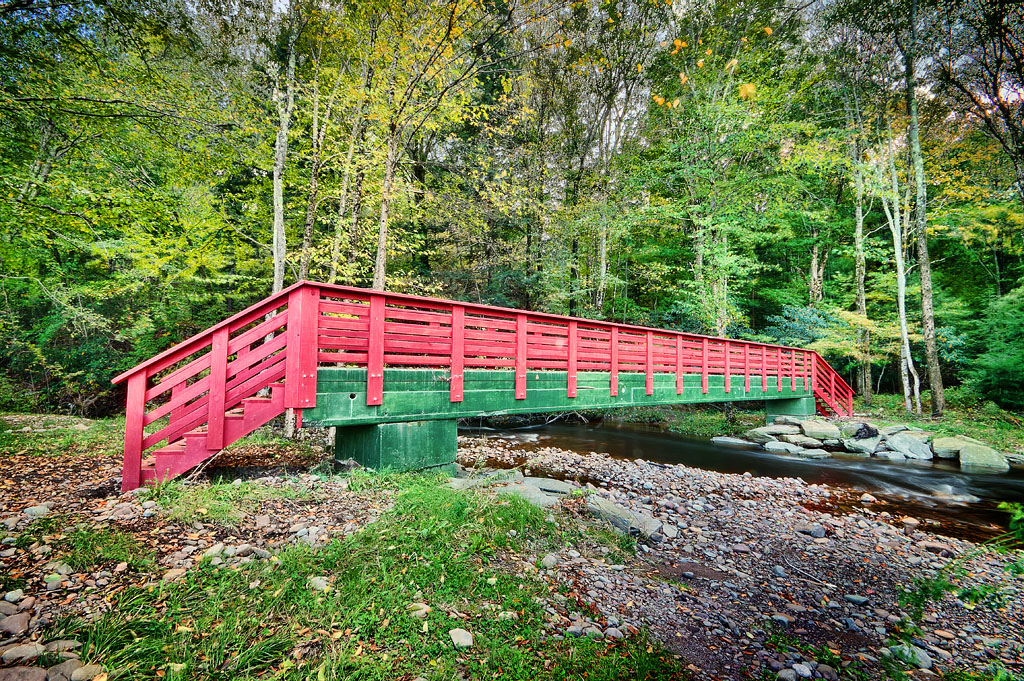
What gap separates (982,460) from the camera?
958cm

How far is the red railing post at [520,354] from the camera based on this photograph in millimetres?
7051

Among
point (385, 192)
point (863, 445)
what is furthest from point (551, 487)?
point (863, 445)

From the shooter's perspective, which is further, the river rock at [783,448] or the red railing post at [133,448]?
the river rock at [783,448]

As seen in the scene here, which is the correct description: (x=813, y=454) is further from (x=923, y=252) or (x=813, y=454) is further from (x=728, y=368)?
(x=923, y=252)

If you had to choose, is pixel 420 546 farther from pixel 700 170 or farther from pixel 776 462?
pixel 700 170

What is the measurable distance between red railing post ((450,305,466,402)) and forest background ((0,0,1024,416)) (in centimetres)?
317

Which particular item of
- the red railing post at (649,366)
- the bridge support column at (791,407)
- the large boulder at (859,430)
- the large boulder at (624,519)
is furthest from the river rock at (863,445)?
A: the large boulder at (624,519)

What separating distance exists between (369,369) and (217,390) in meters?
1.72

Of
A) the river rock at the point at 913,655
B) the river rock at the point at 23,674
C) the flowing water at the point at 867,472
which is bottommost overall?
the flowing water at the point at 867,472

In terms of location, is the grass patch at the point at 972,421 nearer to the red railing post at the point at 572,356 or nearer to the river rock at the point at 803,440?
the river rock at the point at 803,440

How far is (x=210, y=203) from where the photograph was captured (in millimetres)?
12180

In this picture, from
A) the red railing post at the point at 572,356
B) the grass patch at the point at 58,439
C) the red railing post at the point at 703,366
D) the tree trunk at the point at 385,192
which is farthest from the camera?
the red railing post at the point at 703,366

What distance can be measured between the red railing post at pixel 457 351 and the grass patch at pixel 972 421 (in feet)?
46.5

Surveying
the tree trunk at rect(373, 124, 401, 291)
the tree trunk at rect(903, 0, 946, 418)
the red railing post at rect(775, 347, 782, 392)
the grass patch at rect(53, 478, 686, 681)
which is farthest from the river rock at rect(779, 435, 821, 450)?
the tree trunk at rect(373, 124, 401, 291)
